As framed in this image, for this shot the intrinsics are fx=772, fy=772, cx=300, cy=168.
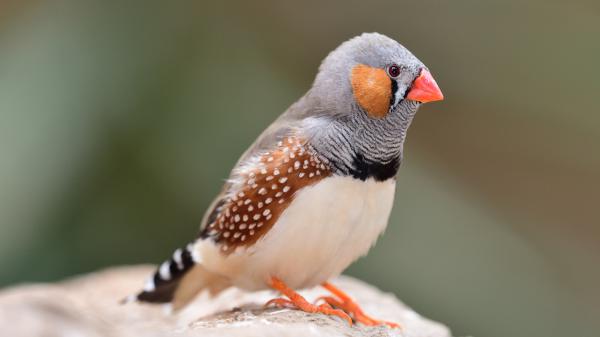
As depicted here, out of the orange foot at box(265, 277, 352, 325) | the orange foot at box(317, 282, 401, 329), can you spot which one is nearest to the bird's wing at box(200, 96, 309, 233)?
the orange foot at box(265, 277, 352, 325)

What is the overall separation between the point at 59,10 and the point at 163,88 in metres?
1.03

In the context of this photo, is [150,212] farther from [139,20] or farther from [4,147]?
[139,20]

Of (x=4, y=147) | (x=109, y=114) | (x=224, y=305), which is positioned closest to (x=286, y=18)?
(x=109, y=114)

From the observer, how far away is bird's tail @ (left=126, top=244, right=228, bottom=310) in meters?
3.32

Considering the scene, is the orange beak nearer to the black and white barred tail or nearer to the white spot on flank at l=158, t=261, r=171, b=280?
the black and white barred tail

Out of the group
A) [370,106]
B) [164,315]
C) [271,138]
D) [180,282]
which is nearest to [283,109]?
[164,315]

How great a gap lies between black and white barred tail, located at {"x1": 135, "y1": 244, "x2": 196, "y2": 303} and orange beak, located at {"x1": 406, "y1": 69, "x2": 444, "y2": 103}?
3.78 feet

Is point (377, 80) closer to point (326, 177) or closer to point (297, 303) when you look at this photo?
point (326, 177)

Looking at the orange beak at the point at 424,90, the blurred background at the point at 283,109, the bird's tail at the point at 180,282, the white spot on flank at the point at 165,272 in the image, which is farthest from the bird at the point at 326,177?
the blurred background at the point at 283,109

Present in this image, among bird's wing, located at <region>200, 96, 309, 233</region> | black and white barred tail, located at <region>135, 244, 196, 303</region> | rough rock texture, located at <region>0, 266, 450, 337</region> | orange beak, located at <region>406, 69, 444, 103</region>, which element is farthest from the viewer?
black and white barred tail, located at <region>135, 244, 196, 303</region>

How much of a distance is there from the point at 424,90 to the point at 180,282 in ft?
4.60

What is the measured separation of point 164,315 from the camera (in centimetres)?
386

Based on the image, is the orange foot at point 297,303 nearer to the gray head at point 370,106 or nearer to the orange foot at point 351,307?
the orange foot at point 351,307

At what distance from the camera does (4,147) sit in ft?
17.8
